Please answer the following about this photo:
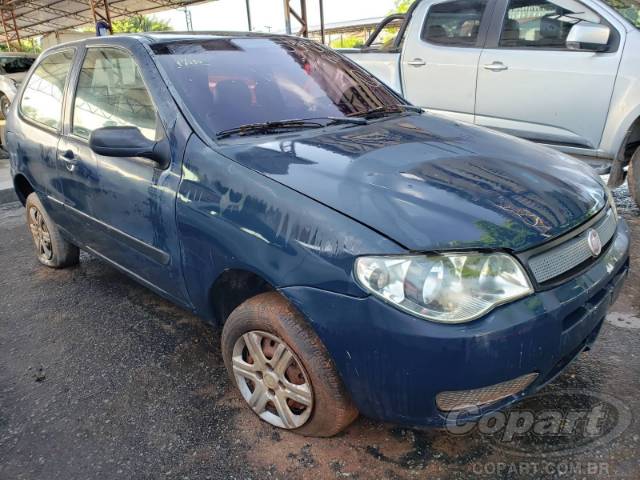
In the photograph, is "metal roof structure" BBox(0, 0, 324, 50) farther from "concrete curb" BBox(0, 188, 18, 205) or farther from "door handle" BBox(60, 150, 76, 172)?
"door handle" BBox(60, 150, 76, 172)

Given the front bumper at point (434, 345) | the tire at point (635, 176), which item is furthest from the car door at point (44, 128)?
the tire at point (635, 176)

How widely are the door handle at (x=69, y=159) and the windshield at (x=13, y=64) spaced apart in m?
11.0

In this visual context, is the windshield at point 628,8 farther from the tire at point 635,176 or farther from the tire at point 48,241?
the tire at point 48,241

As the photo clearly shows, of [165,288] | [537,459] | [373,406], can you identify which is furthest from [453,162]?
[165,288]

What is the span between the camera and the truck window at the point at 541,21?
4.21 metres

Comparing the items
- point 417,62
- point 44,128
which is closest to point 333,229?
point 44,128

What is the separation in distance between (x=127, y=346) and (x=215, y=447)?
42.0 inches

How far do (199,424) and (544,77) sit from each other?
3833 mm

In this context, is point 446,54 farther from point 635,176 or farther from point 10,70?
point 10,70

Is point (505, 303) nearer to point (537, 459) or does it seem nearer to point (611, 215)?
point (537, 459)

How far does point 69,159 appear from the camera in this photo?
3.02m

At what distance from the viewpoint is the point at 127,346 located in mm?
2895

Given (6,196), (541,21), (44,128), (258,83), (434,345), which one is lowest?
(6,196)

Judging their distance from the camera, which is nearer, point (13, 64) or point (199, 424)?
point (199, 424)
